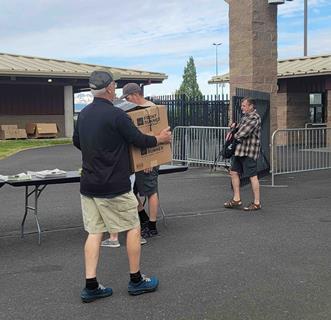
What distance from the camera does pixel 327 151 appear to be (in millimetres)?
15523

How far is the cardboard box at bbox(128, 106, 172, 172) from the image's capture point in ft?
16.3

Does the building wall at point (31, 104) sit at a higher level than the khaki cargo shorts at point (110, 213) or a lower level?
higher

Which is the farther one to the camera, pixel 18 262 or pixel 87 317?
pixel 18 262

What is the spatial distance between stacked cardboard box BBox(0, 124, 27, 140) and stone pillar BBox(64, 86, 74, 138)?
2741 mm

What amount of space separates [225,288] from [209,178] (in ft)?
24.8

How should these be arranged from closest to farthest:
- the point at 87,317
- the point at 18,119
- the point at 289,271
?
the point at 87,317 → the point at 289,271 → the point at 18,119

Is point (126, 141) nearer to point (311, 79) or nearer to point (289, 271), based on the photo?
point (289, 271)

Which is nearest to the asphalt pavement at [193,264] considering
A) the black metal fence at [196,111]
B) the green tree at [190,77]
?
the black metal fence at [196,111]

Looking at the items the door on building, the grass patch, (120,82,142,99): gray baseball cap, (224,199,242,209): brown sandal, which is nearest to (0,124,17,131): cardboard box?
the grass patch

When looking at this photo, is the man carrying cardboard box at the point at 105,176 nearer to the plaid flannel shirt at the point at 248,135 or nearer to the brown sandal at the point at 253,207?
the plaid flannel shirt at the point at 248,135

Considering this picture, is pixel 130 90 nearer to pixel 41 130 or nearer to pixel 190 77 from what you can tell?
pixel 41 130

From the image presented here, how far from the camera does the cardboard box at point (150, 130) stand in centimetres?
496

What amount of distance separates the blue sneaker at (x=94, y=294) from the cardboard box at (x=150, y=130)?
1.09 m

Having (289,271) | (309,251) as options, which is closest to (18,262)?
(289,271)
